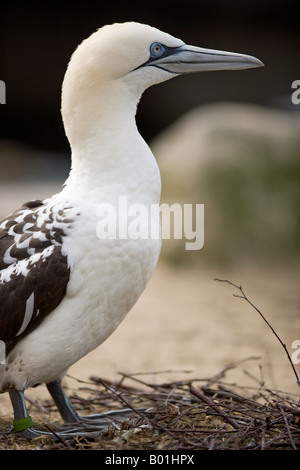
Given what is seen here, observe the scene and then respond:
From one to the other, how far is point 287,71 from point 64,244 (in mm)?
12241

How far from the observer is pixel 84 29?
13.3 m

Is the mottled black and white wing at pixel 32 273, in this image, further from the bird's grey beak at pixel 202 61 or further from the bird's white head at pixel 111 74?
the bird's grey beak at pixel 202 61

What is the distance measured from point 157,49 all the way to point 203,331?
3690 millimetres

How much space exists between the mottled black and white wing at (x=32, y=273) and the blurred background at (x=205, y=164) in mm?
2483

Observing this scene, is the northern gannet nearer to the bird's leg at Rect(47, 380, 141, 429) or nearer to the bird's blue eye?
the bird's blue eye

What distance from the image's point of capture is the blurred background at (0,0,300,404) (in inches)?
266

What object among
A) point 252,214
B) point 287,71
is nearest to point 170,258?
point 252,214

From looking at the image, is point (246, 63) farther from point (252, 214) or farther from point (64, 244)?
point (252, 214)

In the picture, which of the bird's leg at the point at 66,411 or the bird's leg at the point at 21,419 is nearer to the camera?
the bird's leg at the point at 21,419

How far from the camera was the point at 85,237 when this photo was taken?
11.6 feet

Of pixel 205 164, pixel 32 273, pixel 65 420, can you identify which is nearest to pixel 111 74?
pixel 32 273

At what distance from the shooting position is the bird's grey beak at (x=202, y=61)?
3.88 m

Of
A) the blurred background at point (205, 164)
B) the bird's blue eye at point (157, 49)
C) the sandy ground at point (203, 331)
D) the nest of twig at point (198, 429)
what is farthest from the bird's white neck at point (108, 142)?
the blurred background at point (205, 164)

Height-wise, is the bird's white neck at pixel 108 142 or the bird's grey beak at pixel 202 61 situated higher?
the bird's grey beak at pixel 202 61
